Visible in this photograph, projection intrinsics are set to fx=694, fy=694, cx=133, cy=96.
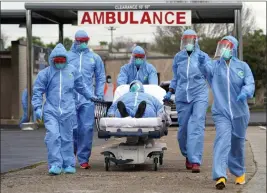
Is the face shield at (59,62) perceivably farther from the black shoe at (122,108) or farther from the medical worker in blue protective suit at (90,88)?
the black shoe at (122,108)

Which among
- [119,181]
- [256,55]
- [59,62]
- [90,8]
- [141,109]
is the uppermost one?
[90,8]

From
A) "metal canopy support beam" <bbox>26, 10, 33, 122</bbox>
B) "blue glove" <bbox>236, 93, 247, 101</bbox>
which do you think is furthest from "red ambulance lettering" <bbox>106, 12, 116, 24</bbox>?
"blue glove" <bbox>236, 93, 247, 101</bbox>

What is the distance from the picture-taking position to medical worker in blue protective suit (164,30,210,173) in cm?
1112

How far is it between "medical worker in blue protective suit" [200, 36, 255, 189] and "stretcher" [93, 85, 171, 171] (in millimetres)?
1495

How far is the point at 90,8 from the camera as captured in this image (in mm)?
22969

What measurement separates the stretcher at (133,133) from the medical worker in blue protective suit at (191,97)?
36 centimetres

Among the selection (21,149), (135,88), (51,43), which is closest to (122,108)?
(135,88)

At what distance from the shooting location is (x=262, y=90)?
58.0 meters

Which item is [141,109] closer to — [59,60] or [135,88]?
[135,88]

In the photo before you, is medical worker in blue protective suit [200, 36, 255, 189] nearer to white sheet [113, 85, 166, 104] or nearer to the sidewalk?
the sidewalk

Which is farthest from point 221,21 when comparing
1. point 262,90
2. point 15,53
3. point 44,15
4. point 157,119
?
point 262,90

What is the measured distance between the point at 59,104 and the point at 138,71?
6.81 ft

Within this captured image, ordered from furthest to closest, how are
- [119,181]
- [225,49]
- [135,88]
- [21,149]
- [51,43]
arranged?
[51,43] → [21,149] → [135,88] → [119,181] → [225,49]

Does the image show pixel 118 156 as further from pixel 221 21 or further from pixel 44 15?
pixel 221 21
